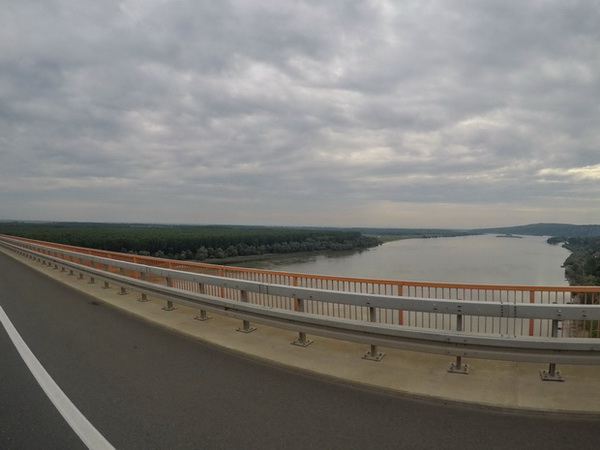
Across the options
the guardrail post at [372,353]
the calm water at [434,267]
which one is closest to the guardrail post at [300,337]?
the guardrail post at [372,353]

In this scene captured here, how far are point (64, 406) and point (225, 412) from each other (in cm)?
158

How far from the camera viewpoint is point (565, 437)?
2.80 m

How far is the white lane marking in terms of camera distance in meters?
2.90

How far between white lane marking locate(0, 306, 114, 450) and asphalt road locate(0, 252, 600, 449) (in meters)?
0.06

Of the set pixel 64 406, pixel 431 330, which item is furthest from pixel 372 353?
pixel 64 406

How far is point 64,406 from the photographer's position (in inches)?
136

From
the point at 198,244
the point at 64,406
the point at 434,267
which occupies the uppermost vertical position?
the point at 64,406

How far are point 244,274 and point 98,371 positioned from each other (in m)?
3.49

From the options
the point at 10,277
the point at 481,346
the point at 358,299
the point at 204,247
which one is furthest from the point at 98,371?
the point at 204,247

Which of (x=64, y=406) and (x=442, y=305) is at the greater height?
(x=442, y=305)

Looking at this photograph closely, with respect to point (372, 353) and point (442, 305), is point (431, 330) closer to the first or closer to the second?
point (442, 305)

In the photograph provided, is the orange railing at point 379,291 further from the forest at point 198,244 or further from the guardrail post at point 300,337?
the forest at point 198,244

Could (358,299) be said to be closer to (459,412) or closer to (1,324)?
(459,412)

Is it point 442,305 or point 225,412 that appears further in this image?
point 442,305
